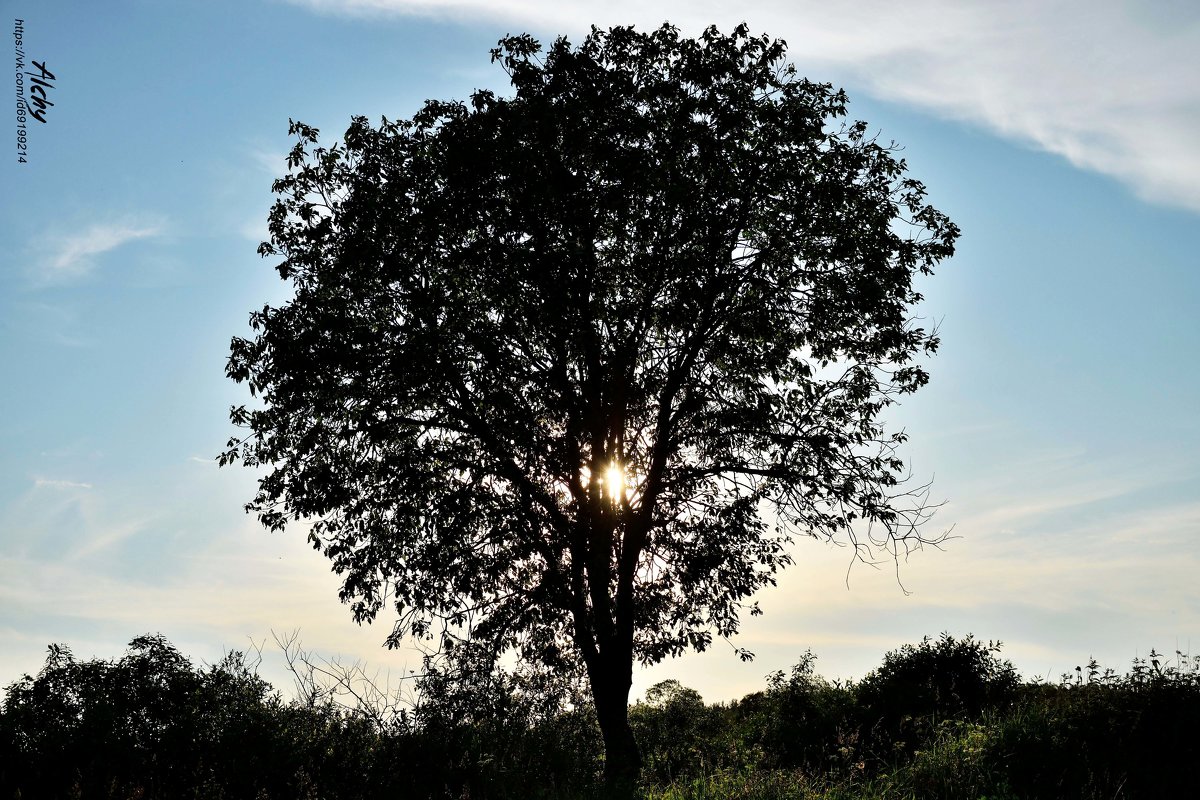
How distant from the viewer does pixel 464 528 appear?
17.3m

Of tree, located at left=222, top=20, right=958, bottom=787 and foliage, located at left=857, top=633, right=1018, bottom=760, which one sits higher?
tree, located at left=222, top=20, right=958, bottom=787

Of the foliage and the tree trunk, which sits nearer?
the tree trunk

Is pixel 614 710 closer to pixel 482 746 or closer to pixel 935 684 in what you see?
pixel 482 746

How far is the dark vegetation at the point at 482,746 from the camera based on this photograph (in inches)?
478

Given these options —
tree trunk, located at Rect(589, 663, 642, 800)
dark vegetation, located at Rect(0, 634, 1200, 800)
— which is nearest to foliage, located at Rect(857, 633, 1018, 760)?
dark vegetation, located at Rect(0, 634, 1200, 800)

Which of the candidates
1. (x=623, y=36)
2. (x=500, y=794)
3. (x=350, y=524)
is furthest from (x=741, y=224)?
(x=500, y=794)

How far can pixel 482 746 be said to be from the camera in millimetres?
13438

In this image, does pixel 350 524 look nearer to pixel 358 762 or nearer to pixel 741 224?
pixel 358 762

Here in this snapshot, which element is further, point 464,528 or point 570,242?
point 464,528

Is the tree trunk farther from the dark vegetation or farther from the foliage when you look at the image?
the foliage

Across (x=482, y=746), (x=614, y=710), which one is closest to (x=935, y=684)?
(x=614, y=710)

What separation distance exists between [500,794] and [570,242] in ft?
29.3

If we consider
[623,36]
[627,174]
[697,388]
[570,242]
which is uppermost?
[623,36]

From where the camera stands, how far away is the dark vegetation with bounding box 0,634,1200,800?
12.1 metres
